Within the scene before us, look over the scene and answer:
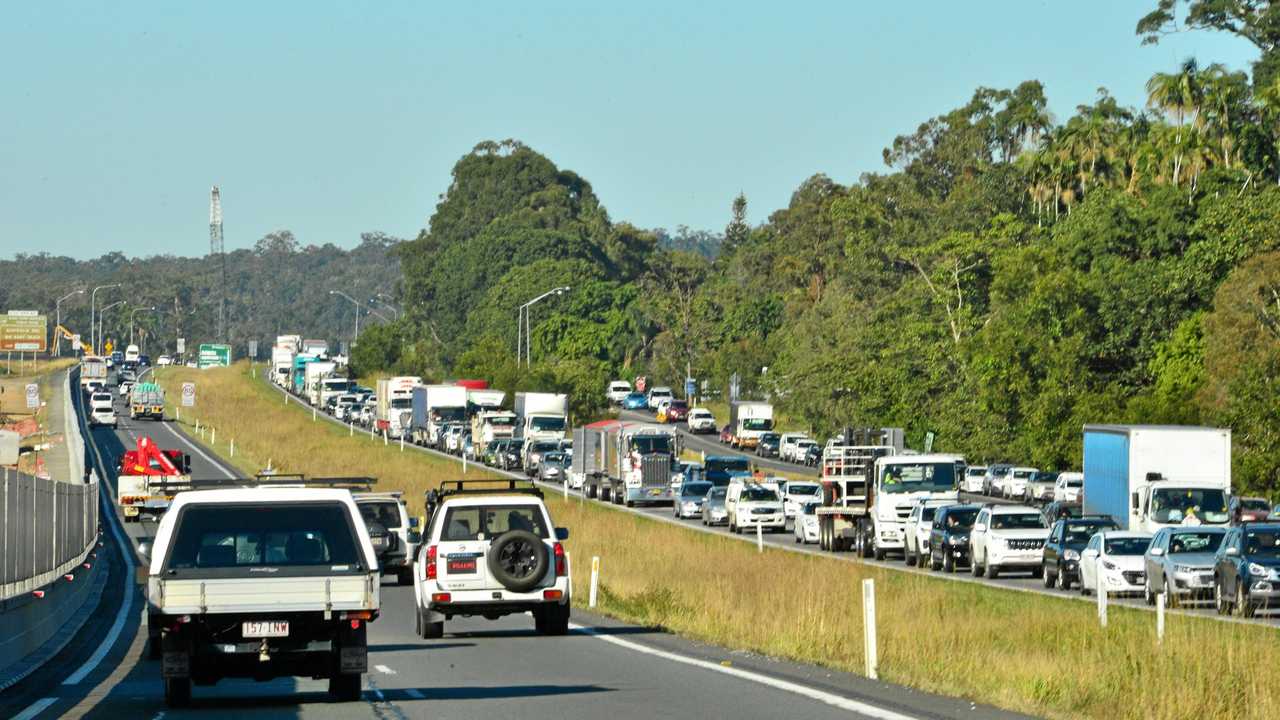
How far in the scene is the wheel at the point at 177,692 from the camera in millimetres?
16594

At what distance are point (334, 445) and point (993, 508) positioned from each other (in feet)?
221

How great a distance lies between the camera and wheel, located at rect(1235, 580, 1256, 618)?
1197 inches

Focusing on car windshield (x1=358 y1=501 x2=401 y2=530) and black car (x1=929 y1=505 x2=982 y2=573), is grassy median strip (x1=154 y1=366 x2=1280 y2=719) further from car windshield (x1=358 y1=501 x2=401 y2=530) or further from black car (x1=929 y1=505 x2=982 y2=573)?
car windshield (x1=358 y1=501 x2=401 y2=530)

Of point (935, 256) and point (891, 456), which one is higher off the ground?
point (935, 256)

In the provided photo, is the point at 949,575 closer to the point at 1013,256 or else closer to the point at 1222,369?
the point at 1222,369

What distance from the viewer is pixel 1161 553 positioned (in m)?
34.5

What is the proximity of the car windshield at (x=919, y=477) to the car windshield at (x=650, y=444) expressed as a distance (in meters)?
22.6

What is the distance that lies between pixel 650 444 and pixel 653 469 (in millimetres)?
1001

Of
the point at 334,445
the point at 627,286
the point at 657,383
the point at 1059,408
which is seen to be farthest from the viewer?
the point at 627,286

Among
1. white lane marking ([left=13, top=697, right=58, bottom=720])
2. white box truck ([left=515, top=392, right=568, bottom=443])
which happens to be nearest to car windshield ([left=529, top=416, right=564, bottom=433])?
white box truck ([left=515, top=392, right=568, bottom=443])

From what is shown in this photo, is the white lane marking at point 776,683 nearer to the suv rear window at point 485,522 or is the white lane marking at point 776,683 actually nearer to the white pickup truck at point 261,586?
the suv rear window at point 485,522

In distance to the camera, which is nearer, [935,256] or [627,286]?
[935,256]

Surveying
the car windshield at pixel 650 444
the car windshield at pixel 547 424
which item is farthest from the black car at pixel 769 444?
the car windshield at pixel 650 444

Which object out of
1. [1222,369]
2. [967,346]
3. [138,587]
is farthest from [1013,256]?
[138,587]
